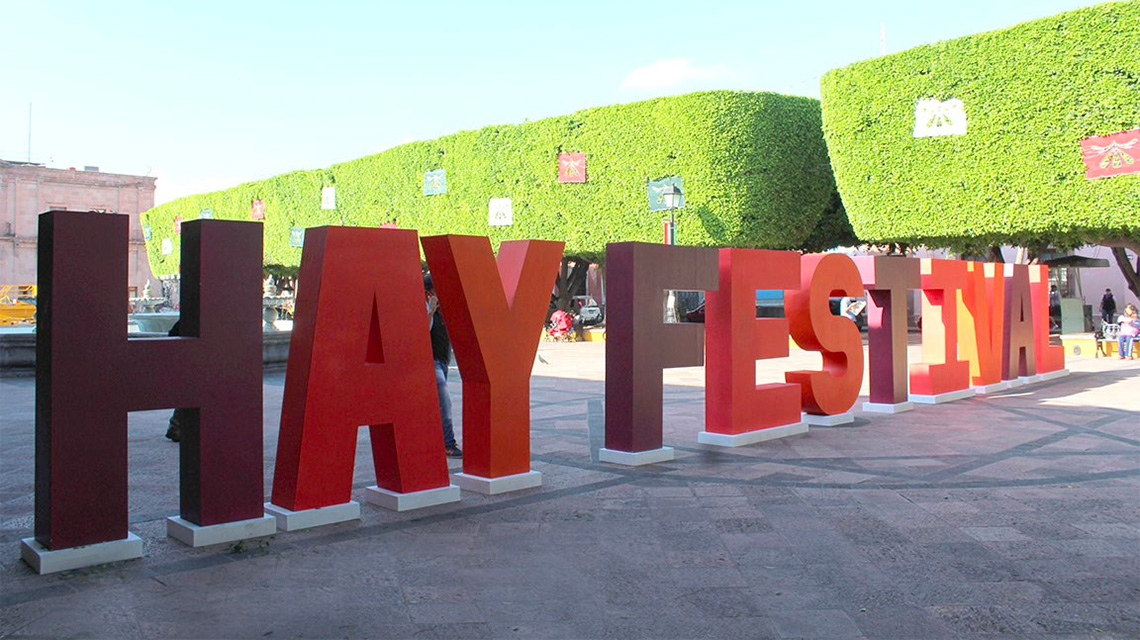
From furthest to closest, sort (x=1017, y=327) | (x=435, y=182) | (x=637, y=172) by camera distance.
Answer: (x=435, y=182) < (x=637, y=172) < (x=1017, y=327)

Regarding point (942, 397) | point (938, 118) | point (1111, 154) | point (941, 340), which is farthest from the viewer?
point (938, 118)

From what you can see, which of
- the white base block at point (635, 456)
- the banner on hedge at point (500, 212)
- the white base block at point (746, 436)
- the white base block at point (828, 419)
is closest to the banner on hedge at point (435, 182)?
the banner on hedge at point (500, 212)

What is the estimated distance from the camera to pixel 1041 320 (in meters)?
13.0

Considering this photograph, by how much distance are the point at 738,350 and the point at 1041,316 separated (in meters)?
7.69

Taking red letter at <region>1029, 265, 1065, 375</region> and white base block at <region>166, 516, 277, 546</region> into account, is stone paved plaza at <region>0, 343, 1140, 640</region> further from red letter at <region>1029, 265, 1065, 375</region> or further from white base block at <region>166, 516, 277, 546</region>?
red letter at <region>1029, 265, 1065, 375</region>

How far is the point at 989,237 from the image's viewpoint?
18000mm

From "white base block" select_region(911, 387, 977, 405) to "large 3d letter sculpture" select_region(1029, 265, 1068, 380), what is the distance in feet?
9.22

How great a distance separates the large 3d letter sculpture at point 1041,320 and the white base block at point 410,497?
33.6 ft

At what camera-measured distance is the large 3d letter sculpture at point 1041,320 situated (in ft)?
42.0

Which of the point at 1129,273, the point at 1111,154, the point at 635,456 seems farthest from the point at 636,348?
the point at 1129,273

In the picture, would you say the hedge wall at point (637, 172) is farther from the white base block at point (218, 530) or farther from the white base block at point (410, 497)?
the white base block at point (218, 530)

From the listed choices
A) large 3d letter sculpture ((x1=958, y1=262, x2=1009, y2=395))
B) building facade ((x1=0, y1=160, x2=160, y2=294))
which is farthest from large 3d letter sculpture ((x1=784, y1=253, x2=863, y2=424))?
building facade ((x1=0, y1=160, x2=160, y2=294))

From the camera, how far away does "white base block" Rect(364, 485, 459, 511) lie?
5164 mm

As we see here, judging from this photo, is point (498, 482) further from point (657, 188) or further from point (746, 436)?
point (657, 188)
